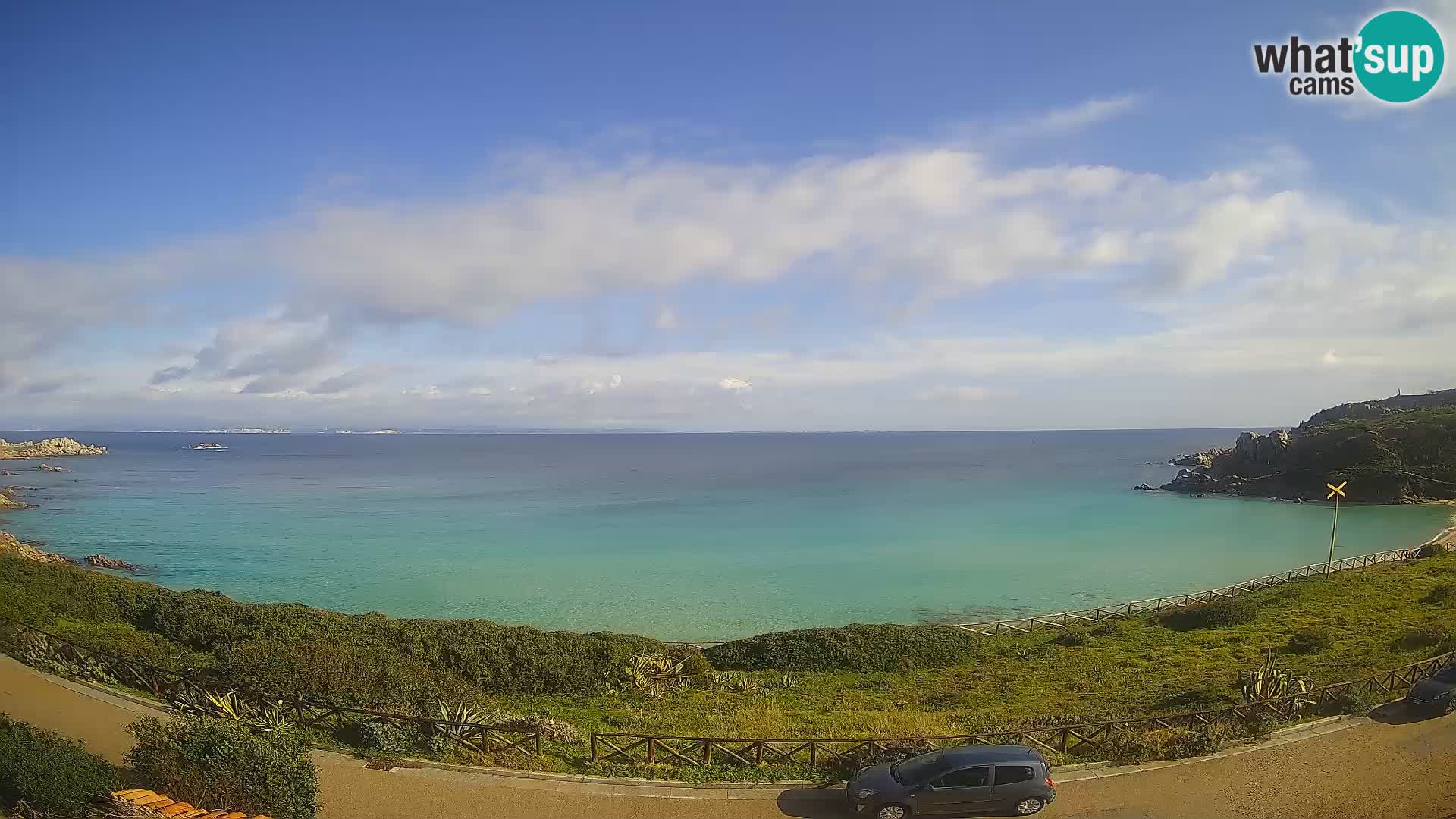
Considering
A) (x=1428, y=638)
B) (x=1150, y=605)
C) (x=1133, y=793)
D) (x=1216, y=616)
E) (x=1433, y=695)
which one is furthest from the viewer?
(x=1150, y=605)

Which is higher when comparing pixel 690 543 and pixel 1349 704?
pixel 1349 704

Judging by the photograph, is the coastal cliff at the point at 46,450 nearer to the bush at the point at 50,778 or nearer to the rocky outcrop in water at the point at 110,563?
Answer: the rocky outcrop in water at the point at 110,563

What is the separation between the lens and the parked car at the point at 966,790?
12.2m

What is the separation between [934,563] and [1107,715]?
110 ft

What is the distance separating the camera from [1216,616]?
31438 millimetres

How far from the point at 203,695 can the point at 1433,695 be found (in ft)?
91.5

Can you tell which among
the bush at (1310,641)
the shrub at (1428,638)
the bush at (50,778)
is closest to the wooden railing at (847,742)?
the bush at (50,778)

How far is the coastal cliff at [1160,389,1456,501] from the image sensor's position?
81000 mm

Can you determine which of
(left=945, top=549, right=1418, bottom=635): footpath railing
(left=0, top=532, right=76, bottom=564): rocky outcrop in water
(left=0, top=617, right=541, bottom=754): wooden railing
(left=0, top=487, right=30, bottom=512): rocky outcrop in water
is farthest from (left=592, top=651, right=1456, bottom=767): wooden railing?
→ (left=0, top=487, right=30, bottom=512): rocky outcrop in water

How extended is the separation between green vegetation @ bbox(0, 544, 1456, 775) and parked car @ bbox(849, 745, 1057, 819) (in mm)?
2299

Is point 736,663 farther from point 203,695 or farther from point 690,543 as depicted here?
point 690,543

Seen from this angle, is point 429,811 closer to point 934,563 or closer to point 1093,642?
point 1093,642

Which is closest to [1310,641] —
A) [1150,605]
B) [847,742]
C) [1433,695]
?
[1433,695]

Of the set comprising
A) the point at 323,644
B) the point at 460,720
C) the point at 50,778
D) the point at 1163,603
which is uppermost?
the point at 50,778
